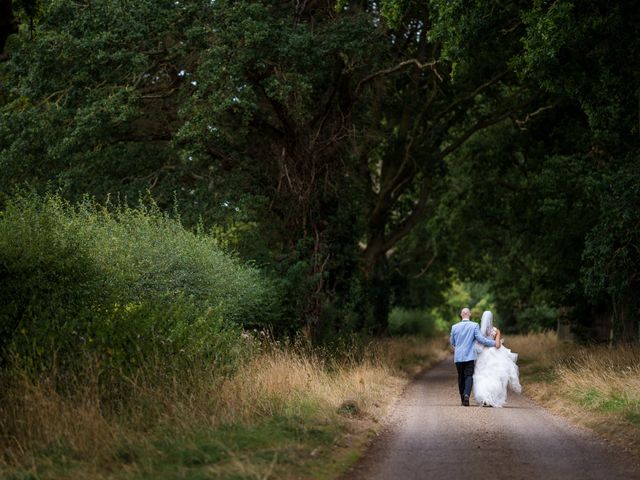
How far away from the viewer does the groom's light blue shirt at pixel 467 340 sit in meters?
19.1

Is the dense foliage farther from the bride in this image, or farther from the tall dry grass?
the tall dry grass

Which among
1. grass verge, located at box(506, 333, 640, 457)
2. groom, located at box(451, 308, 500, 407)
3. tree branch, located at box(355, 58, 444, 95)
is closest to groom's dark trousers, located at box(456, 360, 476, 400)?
groom, located at box(451, 308, 500, 407)

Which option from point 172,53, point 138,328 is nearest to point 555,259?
point 172,53

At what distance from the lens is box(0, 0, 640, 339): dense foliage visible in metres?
22.7

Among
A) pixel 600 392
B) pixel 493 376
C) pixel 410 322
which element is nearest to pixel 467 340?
pixel 493 376

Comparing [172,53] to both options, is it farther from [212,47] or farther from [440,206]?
[440,206]

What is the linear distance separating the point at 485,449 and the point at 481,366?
7131mm

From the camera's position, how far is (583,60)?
22.9 m

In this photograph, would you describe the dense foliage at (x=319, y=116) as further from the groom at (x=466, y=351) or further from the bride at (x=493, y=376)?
the groom at (x=466, y=351)

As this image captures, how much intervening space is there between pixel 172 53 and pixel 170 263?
8842 millimetres

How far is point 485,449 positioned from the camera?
12227 mm

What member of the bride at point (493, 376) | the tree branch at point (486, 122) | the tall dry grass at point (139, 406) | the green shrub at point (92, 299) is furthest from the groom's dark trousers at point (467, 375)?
the tree branch at point (486, 122)

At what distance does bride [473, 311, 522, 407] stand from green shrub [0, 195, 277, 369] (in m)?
4.94

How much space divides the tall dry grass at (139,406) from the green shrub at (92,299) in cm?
40
